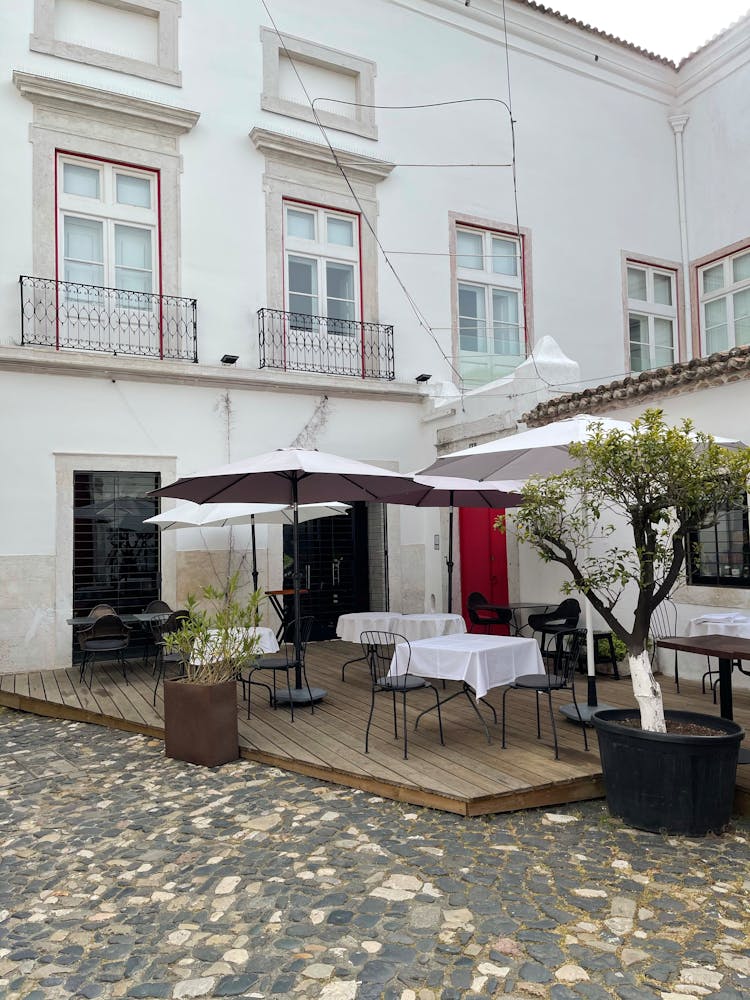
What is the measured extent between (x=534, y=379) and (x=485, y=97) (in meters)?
5.44

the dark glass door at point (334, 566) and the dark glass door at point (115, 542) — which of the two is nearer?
the dark glass door at point (115, 542)

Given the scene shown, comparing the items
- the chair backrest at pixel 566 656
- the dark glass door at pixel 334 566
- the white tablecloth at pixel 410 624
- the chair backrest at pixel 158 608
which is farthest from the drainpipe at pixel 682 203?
the chair backrest at pixel 158 608

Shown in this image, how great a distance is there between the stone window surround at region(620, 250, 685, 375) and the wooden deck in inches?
275

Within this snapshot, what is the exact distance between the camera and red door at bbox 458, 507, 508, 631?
31.9ft

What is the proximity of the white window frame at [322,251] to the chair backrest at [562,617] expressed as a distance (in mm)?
4943

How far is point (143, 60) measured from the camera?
9.79 m

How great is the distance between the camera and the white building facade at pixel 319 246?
29.2ft

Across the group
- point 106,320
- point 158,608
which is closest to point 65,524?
point 158,608

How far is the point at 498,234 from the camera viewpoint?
1192 cm

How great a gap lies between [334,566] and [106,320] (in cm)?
425

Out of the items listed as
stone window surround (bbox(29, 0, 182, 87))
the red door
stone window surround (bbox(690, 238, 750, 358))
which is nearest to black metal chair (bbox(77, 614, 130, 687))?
the red door

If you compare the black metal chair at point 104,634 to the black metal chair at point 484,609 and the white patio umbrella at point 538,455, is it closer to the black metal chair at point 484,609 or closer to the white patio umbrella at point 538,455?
the black metal chair at point 484,609

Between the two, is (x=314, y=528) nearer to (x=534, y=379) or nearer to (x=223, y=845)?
(x=534, y=379)

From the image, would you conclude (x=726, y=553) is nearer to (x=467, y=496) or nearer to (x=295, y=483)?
(x=467, y=496)
